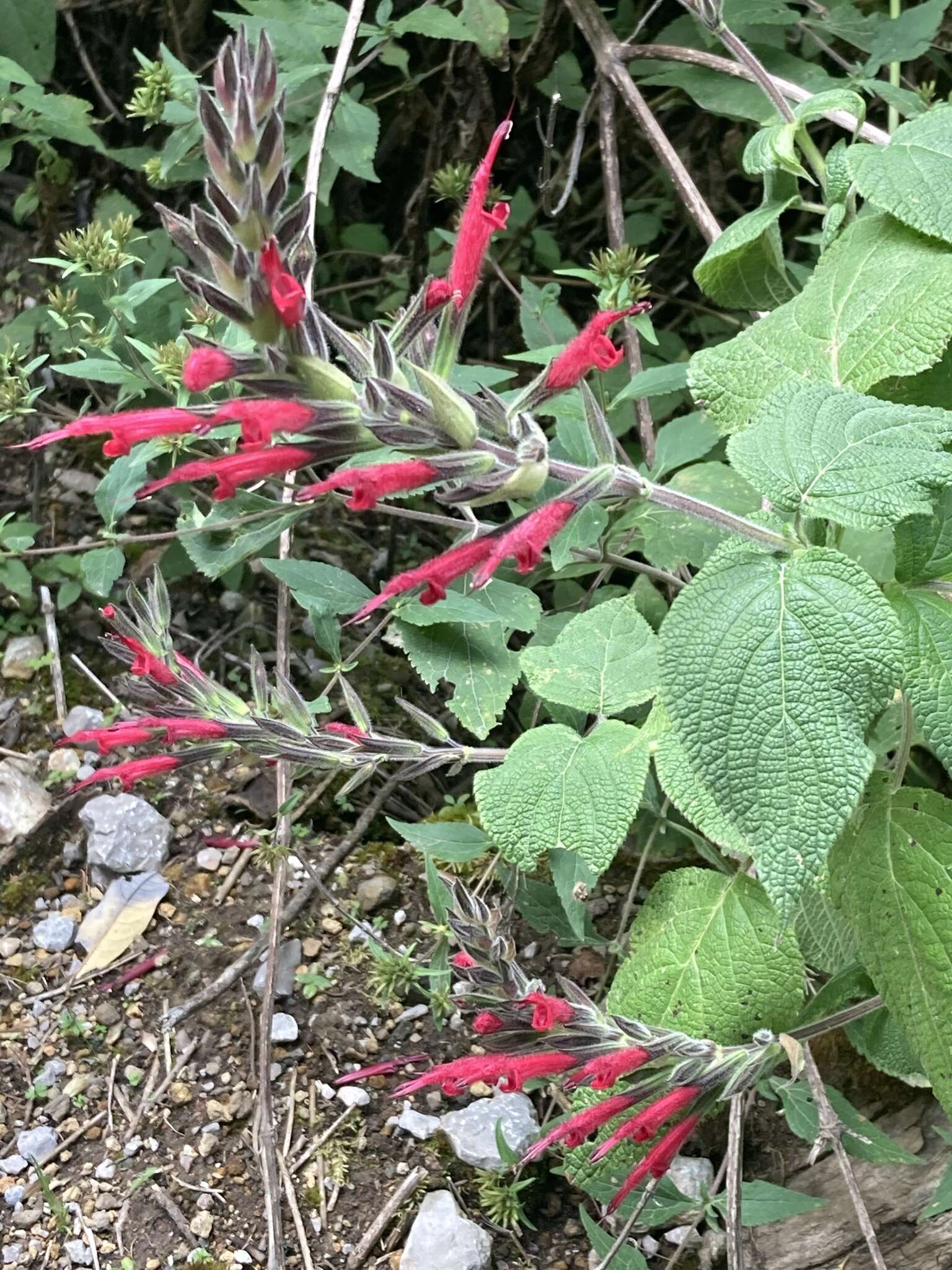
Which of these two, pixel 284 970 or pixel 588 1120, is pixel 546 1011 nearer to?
pixel 588 1120

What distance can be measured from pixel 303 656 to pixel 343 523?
0.29 m

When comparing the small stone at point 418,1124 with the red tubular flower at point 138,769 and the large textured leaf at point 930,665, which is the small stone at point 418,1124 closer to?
the red tubular flower at point 138,769

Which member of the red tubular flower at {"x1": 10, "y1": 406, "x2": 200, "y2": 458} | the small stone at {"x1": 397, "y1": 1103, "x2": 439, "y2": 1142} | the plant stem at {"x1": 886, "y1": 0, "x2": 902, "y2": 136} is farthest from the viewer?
the plant stem at {"x1": 886, "y1": 0, "x2": 902, "y2": 136}

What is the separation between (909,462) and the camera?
0.88 metres

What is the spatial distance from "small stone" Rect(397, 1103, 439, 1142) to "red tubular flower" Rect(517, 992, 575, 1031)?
433 millimetres

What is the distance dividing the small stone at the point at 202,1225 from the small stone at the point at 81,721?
755mm

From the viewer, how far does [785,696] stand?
842mm

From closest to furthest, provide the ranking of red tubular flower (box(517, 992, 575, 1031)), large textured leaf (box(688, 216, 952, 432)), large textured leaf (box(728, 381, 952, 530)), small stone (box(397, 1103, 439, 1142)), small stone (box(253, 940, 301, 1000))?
large textured leaf (box(728, 381, 952, 530)), red tubular flower (box(517, 992, 575, 1031)), large textured leaf (box(688, 216, 952, 432)), small stone (box(397, 1103, 439, 1142)), small stone (box(253, 940, 301, 1000))

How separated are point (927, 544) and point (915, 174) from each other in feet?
1.40

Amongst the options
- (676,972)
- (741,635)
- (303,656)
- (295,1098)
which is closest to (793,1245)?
(676,972)

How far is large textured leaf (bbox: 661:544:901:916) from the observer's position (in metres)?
0.81

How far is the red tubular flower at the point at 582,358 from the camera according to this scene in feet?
2.71

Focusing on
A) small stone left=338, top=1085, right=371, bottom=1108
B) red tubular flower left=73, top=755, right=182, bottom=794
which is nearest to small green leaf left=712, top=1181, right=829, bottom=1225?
small stone left=338, top=1085, right=371, bottom=1108

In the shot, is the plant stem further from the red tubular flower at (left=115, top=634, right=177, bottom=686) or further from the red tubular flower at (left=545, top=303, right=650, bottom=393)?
the red tubular flower at (left=115, top=634, right=177, bottom=686)
